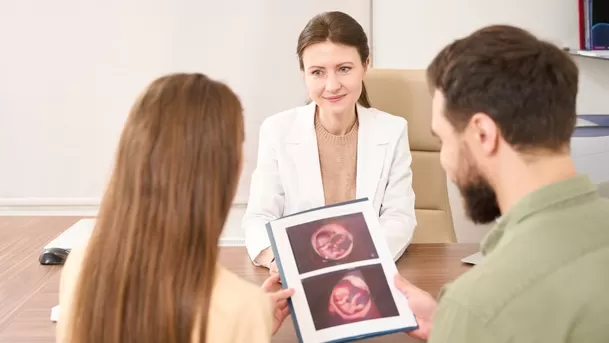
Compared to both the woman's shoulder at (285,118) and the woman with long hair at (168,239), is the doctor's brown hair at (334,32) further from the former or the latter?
the woman with long hair at (168,239)

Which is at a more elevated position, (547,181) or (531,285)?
(547,181)

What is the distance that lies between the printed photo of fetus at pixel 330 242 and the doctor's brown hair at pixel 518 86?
0.39m

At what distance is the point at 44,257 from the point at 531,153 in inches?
47.7

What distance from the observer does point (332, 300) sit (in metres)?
1.26

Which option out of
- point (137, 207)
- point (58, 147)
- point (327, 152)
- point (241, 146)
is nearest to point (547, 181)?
point (241, 146)

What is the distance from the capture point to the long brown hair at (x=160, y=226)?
980mm

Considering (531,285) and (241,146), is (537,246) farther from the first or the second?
(241,146)

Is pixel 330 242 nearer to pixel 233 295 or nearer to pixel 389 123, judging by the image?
pixel 233 295

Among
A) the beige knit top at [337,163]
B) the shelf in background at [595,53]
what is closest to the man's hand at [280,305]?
the beige knit top at [337,163]

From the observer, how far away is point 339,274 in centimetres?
130

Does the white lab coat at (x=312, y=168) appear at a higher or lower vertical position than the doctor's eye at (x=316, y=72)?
lower

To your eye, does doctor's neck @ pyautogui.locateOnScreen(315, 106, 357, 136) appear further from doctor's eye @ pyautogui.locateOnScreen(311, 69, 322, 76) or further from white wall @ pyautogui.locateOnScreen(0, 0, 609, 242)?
white wall @ pyautogui.locateOnScreen(0, 0, 609, 242)

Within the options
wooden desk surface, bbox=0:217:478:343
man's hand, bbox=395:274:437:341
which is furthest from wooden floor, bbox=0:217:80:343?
man's hand, bbox=395:274:437:341

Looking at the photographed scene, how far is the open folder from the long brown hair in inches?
11.9
